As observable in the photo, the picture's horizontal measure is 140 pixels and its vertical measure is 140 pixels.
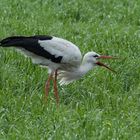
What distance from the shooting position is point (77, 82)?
9.02 metres

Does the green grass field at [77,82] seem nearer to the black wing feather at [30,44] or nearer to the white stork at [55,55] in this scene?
the white stork at [55,55]

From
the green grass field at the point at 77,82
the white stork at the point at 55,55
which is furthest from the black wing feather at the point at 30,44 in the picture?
the green grass field at the point at 77,82

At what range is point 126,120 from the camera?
7367 millimetres

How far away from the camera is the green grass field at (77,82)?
6809 mm

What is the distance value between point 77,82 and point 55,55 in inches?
35.4

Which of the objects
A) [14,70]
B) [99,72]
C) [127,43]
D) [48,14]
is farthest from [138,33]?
[14,70]

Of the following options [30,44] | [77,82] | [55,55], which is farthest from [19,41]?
[77,82]

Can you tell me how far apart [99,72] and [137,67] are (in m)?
0.66

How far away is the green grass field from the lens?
22.3ft

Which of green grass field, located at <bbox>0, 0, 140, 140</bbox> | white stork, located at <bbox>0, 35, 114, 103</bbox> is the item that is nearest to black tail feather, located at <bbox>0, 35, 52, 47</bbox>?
white stork, located at <bbox>0, 35, 114, 103</bbox>

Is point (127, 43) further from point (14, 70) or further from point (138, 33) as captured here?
point (14, 70)

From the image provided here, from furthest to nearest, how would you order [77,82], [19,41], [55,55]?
1. [77,82]
2. [55,55]
3. [19,41]

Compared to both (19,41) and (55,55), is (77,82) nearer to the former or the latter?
(55,55)

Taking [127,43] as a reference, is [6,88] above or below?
above
